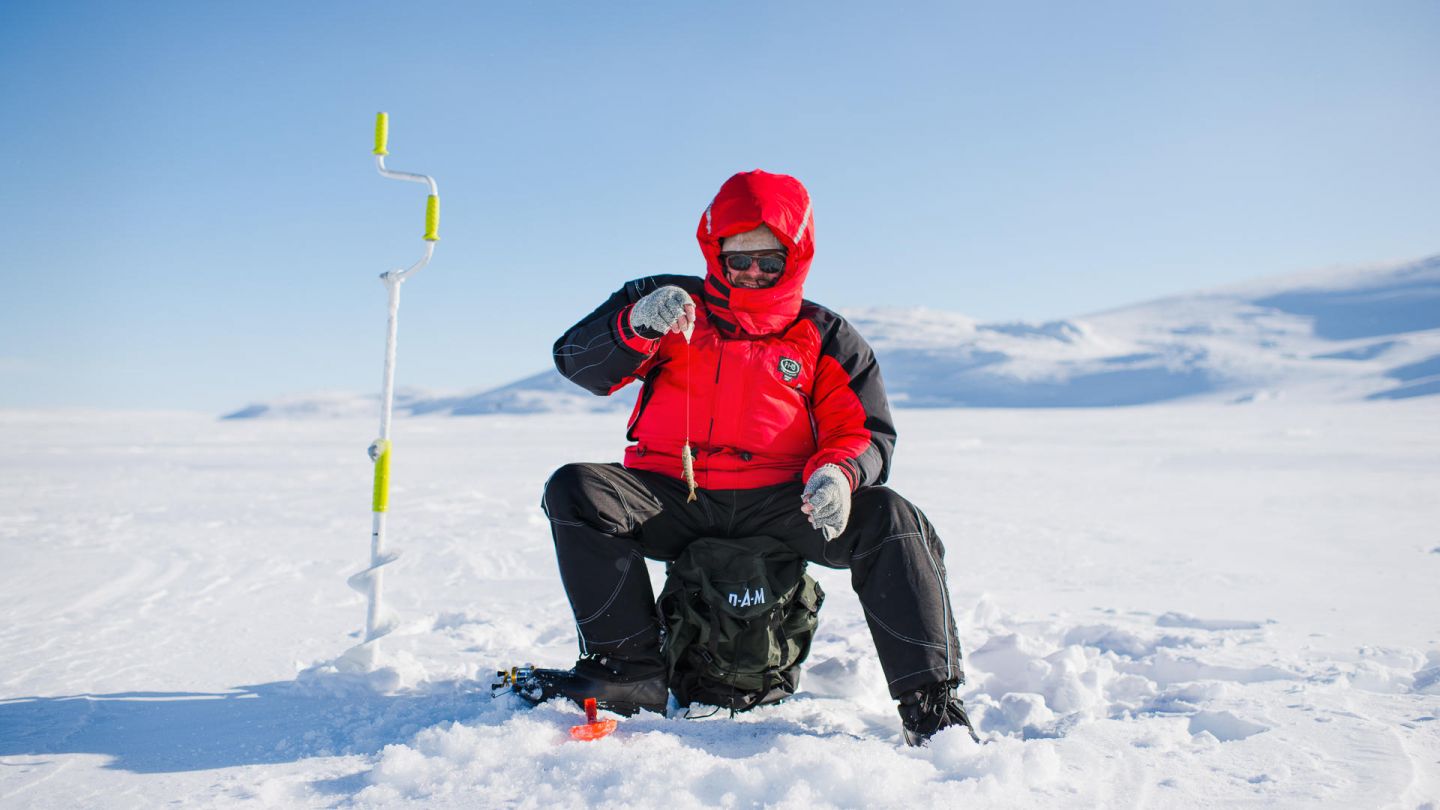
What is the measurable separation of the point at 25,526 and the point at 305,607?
343 centimetres

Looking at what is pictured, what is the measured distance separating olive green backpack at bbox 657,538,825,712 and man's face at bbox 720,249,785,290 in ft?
2.23

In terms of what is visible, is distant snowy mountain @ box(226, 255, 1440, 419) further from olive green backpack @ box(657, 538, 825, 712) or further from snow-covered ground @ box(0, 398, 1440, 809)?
olive green backpack @ box(657, 538, 825, 712)

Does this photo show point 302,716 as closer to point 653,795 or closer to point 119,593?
point 653,795

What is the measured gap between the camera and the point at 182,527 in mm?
5656

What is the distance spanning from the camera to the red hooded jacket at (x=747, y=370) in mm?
2182

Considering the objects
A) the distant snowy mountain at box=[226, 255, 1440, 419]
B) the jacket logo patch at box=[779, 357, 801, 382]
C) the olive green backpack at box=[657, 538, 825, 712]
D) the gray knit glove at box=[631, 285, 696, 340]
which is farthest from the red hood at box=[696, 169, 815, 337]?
the distant snowy mountain at box=[226, 255, 1440, 419]

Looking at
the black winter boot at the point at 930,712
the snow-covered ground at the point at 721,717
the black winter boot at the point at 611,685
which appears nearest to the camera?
the snow-covered ground at the point at 721,717

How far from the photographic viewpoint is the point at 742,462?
2189mm

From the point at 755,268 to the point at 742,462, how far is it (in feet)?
1.71

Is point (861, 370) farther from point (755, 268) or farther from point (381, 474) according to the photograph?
point (381, 474)

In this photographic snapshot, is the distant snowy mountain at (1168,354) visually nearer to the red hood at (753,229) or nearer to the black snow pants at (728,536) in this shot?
the red hood at (753,229)

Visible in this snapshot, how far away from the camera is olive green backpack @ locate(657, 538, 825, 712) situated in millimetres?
2104

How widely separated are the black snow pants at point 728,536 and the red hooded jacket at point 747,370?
0.28 ft

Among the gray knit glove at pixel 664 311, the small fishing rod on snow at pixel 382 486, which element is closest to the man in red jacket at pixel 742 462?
the gray knit glove at pixel 664 311
